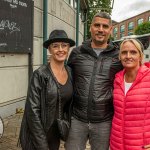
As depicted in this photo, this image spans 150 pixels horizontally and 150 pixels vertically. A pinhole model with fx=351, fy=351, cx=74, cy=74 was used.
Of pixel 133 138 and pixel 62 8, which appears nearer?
pixel 133 138

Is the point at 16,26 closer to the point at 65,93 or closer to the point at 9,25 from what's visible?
the point at 9,25

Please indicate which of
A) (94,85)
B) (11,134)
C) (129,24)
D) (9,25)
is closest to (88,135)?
(94,85)

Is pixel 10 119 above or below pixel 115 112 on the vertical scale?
below

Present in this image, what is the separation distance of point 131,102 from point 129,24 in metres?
108

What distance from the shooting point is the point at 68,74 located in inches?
134

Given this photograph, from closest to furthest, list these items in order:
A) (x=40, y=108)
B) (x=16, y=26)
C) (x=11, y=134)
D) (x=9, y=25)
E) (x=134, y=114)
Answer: (x=134, y=114)
(x=40, y=108)
(x=11, y=134)
(x=9, y=25)
(x=16, y=26)

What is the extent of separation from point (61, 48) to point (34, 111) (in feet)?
2.10

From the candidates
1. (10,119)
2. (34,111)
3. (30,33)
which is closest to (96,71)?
(34,111)

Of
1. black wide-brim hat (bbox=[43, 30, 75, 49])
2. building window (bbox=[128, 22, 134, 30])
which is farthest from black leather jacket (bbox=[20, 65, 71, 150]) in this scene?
building window (bbox=[128, 22, 134, 30])

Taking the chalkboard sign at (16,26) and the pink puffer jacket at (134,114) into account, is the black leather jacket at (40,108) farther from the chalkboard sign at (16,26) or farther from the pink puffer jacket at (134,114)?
the chalkboard sign at (16,26)

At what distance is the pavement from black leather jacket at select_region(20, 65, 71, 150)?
6.88ft

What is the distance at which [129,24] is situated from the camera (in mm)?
109125

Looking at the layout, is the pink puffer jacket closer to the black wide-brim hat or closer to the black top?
the black top

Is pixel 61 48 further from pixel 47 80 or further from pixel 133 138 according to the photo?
pixel 133 138
